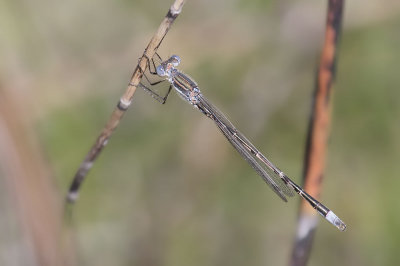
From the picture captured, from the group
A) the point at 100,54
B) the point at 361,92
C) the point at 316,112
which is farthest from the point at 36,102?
the point at 361,92

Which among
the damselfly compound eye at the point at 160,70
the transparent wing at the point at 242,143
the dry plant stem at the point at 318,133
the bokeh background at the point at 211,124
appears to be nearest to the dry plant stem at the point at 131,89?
the dry plant stem at the point at 318,133

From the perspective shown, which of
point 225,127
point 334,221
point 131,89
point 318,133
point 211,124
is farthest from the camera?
point 211,124

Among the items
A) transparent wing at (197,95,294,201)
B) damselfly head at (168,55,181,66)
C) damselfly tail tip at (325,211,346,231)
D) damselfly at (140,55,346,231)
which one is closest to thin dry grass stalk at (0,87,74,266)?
damselfly at (140,55,346,231)

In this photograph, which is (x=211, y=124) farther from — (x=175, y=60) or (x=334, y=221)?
(x=334, y=221)

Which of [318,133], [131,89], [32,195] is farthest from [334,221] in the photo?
[32,195]

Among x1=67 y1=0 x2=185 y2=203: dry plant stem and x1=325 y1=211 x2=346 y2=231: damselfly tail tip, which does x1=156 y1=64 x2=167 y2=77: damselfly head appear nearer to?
x1=67 y1=0 x2=185 y2=203: dry plant stem

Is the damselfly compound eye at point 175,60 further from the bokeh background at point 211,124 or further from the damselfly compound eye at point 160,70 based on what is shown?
the bokeh background at point 211,124
